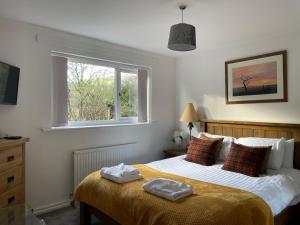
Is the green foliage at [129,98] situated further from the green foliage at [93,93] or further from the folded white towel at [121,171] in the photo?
the folded white towel at [121,171]

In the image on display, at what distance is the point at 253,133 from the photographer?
332 cm

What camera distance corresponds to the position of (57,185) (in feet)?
9.78

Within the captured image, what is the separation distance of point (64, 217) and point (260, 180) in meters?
2.22

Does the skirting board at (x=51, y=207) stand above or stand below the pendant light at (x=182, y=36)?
below

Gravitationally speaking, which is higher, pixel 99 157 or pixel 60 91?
pixel 60 91

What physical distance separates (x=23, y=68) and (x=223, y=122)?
9.44 ft

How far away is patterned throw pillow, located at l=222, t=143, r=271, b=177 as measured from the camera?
255 cm

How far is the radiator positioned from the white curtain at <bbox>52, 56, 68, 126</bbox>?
496 millimetres

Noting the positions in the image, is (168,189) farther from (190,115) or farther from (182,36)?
(190,115)

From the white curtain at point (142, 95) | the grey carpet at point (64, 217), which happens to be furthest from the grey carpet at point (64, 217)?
the white curtain at point (142, 95)

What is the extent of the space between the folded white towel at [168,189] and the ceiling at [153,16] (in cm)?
166

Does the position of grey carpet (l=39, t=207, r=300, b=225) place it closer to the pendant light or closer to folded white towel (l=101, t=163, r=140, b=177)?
folded white towel (l=101, t=163, r=140, b=177)

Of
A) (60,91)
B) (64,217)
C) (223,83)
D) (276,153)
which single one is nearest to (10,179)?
(64,217)

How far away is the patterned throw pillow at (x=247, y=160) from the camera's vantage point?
2553 mm
